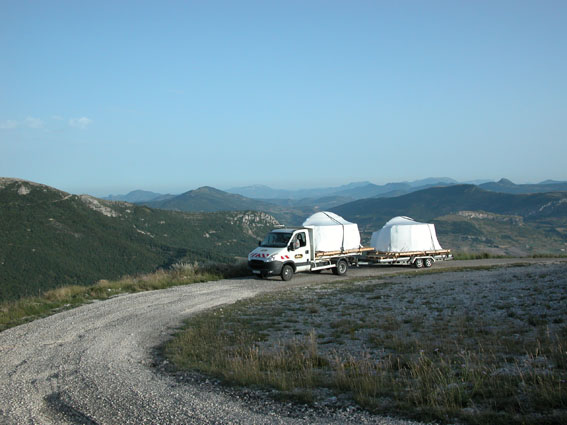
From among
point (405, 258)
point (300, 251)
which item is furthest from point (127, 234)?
point (300, 251)

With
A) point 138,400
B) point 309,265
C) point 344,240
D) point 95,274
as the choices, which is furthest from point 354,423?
point 95,274

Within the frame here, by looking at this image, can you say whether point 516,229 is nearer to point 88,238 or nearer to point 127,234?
point 127,234

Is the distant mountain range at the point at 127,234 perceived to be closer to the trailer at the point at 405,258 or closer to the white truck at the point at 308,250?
the white truck at the point at 308,250

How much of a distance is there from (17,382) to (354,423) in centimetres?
593

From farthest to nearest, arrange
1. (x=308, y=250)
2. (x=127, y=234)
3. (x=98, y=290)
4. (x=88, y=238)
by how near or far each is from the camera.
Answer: (x=127, y=234)
(x=88, y=238)
(x=308, y=250)
(x=98, y=290)

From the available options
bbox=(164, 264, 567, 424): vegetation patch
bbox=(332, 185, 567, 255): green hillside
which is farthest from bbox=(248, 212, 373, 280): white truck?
bbox=(332, 185, 567, 255): green hillside

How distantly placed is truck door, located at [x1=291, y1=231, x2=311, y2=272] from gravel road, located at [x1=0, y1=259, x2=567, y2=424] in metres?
8.70

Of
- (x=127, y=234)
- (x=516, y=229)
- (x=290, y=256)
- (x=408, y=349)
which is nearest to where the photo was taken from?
(x=408, y=349)

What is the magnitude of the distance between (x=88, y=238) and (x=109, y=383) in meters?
107

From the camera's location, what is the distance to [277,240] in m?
23.7

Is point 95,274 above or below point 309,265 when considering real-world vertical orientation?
below

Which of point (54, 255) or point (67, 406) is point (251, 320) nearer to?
point (67, 406)

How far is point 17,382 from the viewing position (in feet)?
27.6

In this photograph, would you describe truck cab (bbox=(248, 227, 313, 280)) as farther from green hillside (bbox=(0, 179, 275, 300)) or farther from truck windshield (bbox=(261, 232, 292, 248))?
green hillside (bbox=(0, 179, 275, 300))
